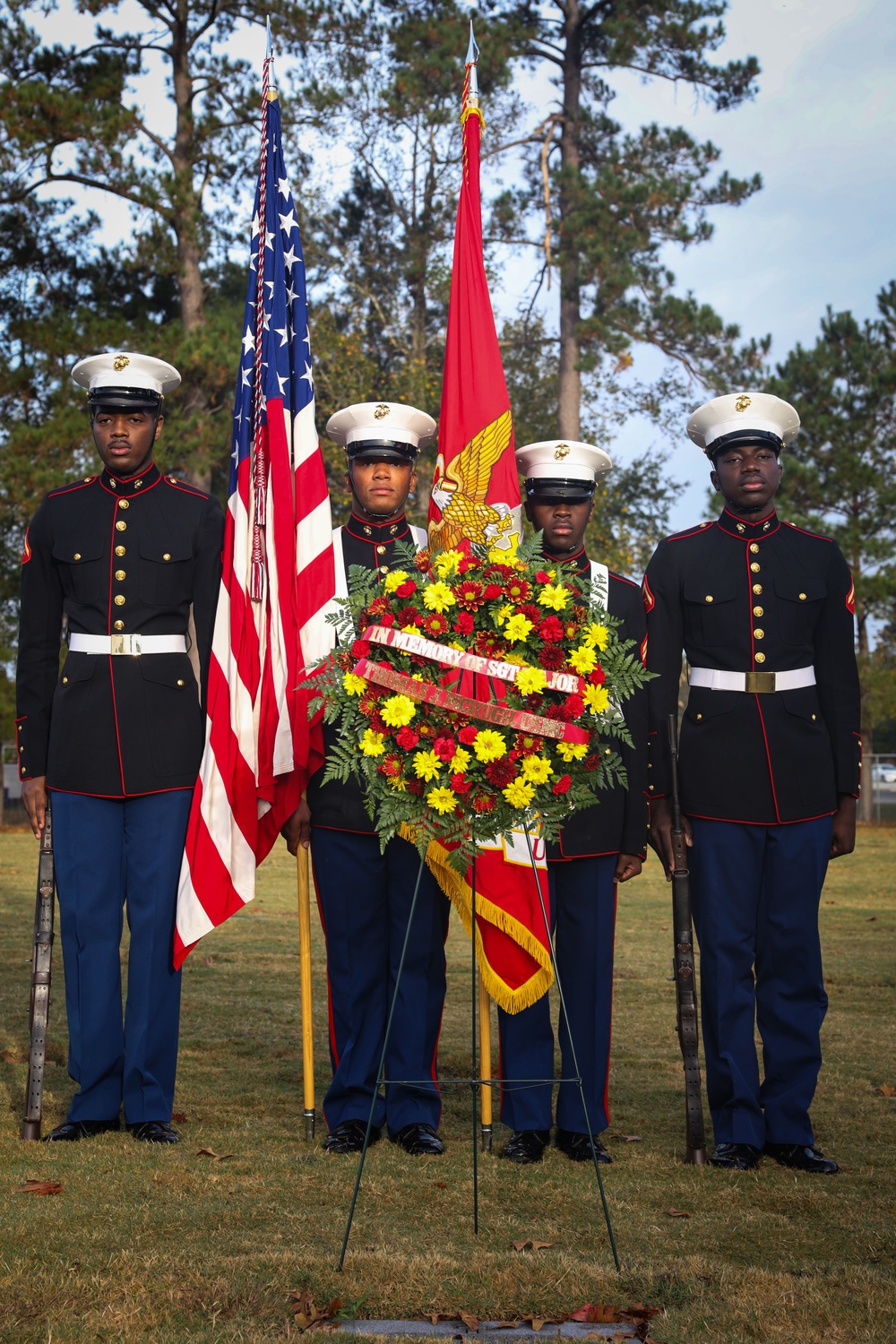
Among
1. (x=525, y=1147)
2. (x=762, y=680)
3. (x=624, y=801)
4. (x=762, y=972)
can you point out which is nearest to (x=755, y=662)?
(x=762, y=680)

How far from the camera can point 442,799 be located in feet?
12.5

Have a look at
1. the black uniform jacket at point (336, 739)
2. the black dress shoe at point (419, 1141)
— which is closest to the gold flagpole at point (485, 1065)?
the black dress shoe at point (419, 1141)

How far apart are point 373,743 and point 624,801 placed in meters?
1.38

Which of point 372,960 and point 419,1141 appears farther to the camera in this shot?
point 372,960

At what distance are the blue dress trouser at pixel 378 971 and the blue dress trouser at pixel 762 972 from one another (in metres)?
0.93

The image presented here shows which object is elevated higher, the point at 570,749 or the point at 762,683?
the point at 762,683

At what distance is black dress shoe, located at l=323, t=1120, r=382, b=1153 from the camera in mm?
4709

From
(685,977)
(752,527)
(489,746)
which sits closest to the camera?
(489,746)

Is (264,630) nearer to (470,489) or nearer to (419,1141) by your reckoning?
(470,489)

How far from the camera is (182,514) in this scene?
519 centimetres

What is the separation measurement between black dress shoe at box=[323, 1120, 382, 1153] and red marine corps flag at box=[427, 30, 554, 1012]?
25.7 inches

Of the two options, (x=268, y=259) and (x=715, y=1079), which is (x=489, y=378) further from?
(x=715, y=1079)

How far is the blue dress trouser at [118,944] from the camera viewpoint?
485 cm

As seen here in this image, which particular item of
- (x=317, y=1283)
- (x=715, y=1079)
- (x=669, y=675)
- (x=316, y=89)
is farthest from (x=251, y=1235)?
(x=316, y=89)
